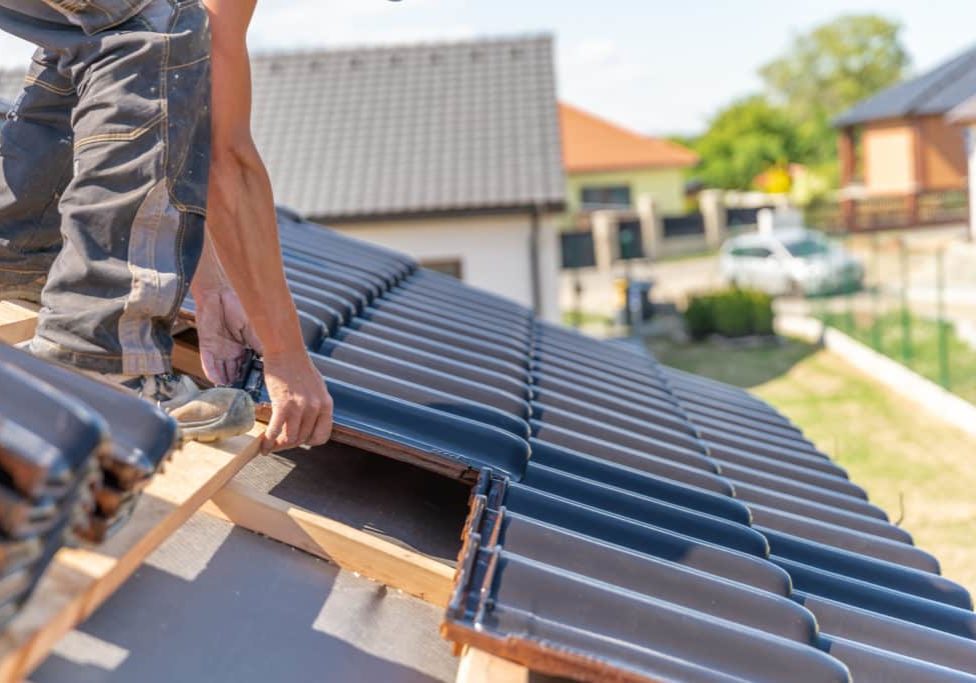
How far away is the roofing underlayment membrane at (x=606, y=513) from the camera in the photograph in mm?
1798

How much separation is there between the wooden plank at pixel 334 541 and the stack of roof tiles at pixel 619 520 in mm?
163

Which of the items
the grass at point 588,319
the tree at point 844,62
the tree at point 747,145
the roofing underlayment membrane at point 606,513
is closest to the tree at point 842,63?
the tree at point 844,62

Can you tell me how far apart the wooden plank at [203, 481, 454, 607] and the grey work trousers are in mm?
301

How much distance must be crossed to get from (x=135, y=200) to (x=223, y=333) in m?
0.56

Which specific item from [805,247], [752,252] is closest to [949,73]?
[805,247]

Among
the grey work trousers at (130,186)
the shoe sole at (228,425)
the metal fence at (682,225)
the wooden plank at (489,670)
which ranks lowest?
the metal fence at (682,225)

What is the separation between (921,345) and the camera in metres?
17.8

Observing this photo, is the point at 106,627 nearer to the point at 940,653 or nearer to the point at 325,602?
the point at 325,602

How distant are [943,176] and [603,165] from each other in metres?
13.7

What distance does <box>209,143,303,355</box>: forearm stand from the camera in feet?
7.42

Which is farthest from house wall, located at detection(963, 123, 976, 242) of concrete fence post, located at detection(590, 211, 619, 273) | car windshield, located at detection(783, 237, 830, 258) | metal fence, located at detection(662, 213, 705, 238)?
metal fence, located at detection(662, 213, 705, 238)

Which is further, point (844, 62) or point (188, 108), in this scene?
point (844, 62)

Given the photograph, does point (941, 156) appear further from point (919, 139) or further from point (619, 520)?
point (619, 520)

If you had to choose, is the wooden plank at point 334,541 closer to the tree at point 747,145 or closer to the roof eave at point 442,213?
the roof eave at point 442,213
